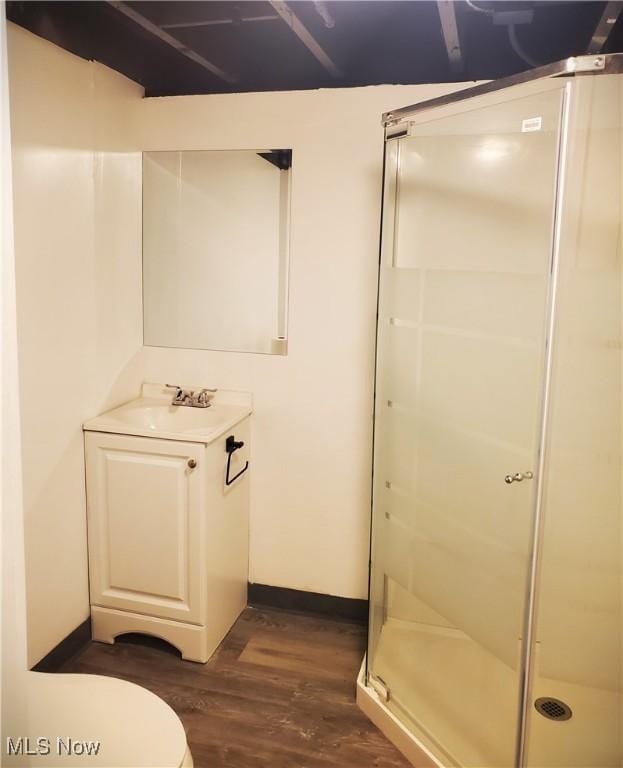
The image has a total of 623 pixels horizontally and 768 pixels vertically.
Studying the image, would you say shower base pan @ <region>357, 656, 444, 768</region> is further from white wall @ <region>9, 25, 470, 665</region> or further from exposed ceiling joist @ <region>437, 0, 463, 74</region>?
exposed ceiling joist @ <region>437, 0, 463, 74</region>

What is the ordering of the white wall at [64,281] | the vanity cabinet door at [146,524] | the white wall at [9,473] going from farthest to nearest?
the vanity cabinet door at [146,524] → the white wall at [64,281] → the white wall at [9,473]

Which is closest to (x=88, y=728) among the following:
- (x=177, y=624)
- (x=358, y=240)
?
(x=177, y=624)

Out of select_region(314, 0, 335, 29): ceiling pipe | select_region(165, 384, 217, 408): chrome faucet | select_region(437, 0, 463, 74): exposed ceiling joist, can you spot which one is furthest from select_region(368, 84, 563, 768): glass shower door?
select_region(165, 384, 217, 408): chrome faucet

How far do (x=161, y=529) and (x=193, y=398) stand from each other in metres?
0.62

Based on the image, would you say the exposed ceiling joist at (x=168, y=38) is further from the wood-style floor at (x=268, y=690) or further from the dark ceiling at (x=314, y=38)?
the wood-style floor at (x=268, y=690)

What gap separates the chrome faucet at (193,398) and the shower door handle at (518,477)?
1.43 meters

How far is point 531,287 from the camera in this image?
1.84 m

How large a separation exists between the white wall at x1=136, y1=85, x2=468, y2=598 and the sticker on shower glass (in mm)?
912

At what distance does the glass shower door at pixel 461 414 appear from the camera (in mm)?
1875

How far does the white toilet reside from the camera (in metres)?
1.50

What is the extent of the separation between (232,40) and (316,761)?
267 centimetres

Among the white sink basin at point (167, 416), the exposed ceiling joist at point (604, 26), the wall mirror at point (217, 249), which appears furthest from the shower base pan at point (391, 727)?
the exposed ceiling joist at point (604, 26)

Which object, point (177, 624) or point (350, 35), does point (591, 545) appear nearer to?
point (177, 624)

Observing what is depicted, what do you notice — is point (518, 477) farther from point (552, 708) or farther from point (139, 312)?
point (139, 312)
